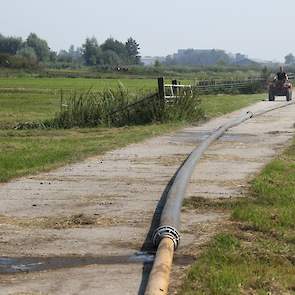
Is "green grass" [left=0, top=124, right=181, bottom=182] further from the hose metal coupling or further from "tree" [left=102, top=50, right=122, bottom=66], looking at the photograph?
"tree" [left=102, top=50, right=122, bottom=66]

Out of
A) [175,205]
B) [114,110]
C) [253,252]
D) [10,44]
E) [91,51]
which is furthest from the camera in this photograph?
[10,44]

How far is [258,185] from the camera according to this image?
10.1 m

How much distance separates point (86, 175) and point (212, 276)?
5.99 metres

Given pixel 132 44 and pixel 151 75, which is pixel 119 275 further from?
pixel 132 44

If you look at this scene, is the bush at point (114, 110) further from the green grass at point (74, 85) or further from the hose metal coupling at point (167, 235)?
the green grass at point (74, 85)

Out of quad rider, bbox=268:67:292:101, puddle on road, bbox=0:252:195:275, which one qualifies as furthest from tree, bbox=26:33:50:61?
puddle on road, bbox=0:252:195:275

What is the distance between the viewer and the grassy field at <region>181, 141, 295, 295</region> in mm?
5543

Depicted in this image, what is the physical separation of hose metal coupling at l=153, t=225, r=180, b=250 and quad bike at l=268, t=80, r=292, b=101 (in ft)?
108

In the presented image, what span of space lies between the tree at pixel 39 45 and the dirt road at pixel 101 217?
5991 inches

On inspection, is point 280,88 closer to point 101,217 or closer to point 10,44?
point 101,217

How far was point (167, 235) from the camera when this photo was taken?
6633mm

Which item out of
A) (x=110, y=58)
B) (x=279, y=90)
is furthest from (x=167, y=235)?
(x=110, y=58)

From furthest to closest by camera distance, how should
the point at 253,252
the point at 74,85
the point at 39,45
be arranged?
the point at 39,45 → the point at 74,85 → the point at 253,252

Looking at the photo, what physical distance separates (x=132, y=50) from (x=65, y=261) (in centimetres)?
14747
